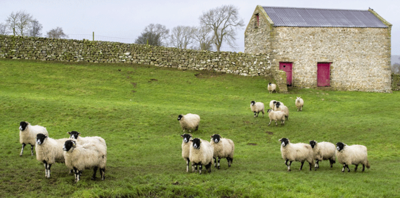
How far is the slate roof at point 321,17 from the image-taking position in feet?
127

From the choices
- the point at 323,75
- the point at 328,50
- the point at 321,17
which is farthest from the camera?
the point at 321,17

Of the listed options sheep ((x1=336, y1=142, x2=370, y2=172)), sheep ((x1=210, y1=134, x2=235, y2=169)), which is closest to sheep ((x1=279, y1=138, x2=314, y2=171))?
sheep ((x1=336, y1=142, x2=370, y2=172))

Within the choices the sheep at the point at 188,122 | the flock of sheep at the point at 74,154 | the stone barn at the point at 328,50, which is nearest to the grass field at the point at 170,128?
the flock of sheep at the point at 74,154

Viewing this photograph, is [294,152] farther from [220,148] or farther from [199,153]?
[199,153]

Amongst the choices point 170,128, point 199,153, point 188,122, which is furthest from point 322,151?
point 170,128

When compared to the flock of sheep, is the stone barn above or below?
above

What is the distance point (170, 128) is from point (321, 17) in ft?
101

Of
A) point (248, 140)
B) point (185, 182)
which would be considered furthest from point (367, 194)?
point (248, 140)

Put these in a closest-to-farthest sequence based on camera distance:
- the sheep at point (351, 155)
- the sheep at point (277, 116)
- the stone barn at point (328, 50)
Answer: the sheep at point (351, 155) → the sheep at point (277, 116) → the stone barn at point (328, 50)

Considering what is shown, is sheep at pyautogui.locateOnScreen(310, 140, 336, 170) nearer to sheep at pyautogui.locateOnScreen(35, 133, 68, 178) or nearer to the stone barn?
sheep at pyautogui.locateOnScreen(35, 133, 68, 178)

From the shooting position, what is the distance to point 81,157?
8.99 metres

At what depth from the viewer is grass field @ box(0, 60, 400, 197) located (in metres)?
8.84

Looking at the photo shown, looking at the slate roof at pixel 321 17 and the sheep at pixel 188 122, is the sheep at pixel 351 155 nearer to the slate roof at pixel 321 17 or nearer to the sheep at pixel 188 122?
the sheep at pixel 188 122

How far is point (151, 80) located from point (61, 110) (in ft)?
43.1
